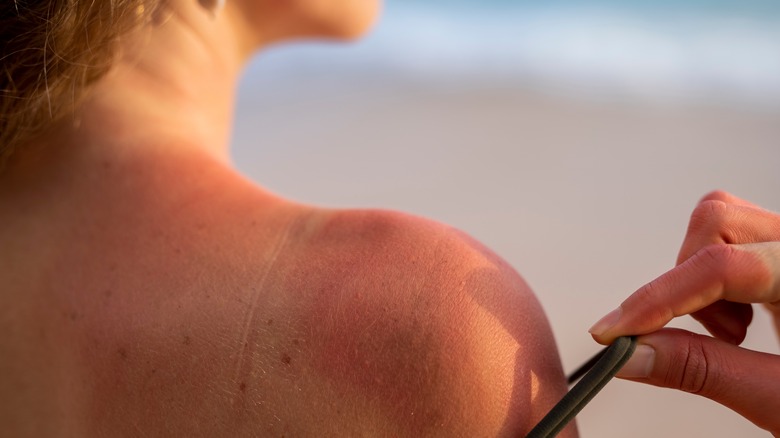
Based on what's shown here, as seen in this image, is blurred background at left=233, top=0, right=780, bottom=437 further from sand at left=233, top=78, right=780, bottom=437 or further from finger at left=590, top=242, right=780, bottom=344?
finger at left=590, top=242, right=780, bottom=344

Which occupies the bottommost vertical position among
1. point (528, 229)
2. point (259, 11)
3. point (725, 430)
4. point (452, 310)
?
point (725, 430)

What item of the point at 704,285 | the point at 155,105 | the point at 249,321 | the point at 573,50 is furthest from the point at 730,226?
the point at 573,50

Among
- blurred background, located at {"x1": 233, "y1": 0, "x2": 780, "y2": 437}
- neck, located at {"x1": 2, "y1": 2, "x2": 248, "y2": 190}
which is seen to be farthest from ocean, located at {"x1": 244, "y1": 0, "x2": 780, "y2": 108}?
neck, located at {"x1": 2, "y1": 2, "x2": 248, "y2": 190}

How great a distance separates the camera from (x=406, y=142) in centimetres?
266

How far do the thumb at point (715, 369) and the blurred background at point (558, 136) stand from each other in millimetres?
1001

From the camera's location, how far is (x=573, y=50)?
11.1 ft

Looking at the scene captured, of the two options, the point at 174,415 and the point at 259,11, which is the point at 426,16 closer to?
the point at 259,11

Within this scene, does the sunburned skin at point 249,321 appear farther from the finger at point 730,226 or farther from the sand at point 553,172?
the sand at point 553,172

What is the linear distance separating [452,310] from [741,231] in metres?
0.30

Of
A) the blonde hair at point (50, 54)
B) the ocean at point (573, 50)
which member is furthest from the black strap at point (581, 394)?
the ocean at point (573, 50)

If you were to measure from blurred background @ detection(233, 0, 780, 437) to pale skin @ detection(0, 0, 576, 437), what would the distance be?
3.64 feet

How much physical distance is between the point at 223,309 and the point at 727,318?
53cm

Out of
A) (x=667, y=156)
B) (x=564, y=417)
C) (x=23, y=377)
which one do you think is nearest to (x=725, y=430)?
(x=667, y=156)

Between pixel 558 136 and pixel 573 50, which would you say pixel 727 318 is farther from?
pixel 573 50
